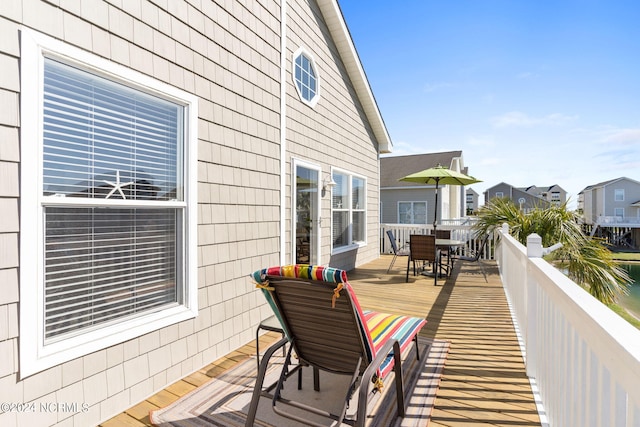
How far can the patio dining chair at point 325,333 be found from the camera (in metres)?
1.76

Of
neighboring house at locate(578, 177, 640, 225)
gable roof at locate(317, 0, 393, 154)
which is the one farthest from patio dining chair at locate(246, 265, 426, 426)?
Result: neighboring house at locate(578, 177, 640, 225)

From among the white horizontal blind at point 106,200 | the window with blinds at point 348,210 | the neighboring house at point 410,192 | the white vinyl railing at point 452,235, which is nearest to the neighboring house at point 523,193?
the white vinyl railing at point 452,235

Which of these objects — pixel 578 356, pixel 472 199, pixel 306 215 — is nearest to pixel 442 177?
pixel 306 215

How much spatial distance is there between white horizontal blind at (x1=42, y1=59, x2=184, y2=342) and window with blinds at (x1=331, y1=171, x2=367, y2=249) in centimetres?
390

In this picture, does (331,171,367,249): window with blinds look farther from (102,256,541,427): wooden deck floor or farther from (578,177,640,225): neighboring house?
(578,177,640,225): neighboring house

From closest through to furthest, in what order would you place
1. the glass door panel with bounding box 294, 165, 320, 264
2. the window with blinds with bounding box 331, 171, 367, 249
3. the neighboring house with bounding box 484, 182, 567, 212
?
1. the glass door panel with bounding box 294, 165, 320, 264
2. the window with blinds with bounding box 331, 171, 367, 249
3. the neighboring house with bounding box 484, 182, 567, 212

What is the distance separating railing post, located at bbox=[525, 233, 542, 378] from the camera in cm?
258

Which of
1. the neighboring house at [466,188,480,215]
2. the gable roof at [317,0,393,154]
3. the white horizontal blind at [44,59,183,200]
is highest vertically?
the gable roof at [317,0,393,154]

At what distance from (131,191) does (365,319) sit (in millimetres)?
1921

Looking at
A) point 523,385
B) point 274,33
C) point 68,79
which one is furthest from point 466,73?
point 68,79

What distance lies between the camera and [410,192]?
1472 cm

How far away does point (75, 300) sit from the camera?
2.14m

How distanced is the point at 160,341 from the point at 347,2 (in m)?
9.69

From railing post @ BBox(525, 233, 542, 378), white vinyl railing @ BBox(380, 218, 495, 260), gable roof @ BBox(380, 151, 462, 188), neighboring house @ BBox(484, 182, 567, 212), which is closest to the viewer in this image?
railing post @ BBox(525, 233, 542, 378)
